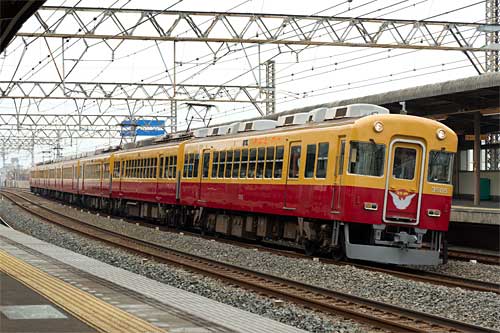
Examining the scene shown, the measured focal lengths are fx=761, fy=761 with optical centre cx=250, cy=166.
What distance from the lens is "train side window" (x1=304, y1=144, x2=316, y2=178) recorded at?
15969 millimetres

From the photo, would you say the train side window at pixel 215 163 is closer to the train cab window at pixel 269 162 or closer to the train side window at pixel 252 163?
the train side window at pixel 252 163

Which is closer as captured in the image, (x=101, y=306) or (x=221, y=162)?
(x=101, y=306)

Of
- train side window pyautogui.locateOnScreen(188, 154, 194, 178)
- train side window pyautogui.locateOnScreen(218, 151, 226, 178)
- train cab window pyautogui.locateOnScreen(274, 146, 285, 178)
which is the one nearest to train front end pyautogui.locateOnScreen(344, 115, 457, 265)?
train cab window pyautogui.locateOnScreen(274, 146, 285, 178)

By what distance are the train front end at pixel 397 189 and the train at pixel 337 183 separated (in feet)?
0.06

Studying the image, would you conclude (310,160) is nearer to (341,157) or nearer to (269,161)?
(341,157)

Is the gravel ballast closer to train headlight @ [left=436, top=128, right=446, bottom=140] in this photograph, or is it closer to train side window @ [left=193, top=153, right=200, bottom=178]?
train side window @ [left=193, top=153, right=200, bottom=178]

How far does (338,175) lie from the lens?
1497cm

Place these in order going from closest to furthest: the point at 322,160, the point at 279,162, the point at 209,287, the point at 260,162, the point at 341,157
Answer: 1. the point at 209,287
2. the point at 341,157
3. the point at 322,160
4. the point at 279,162
5. the point at 260,162

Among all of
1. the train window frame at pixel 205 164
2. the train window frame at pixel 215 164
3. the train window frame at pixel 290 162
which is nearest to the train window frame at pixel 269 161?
the train window frame at pixel 290 162

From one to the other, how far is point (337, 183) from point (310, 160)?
131 centimetres

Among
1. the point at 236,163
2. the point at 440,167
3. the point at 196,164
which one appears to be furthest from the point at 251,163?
the point at 440,167

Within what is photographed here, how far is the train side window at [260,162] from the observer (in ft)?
60.2

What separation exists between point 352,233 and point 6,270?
22.7 feet

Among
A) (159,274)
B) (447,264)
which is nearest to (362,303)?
(159,274)
